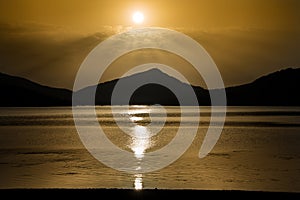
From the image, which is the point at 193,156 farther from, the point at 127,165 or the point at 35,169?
the point at 35,169

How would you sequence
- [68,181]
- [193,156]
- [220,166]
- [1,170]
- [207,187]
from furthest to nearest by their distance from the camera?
[193,156] → [220,166] → [1,170] → [68,181] → [207,187]

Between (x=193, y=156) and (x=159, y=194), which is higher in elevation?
(x=193, y=156)

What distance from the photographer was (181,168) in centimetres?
4050

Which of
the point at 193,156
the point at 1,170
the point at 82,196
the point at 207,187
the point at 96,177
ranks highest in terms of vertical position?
the point at 193,156

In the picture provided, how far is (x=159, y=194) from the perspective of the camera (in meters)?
21.5

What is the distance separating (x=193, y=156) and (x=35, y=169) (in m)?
18.5

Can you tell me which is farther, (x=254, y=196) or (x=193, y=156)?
(x=193, y=156)

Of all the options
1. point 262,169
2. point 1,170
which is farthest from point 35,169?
point 262,169

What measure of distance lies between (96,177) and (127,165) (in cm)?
817

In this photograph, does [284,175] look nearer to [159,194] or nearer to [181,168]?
[181,168]

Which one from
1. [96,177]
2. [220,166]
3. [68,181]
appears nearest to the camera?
[68,181]

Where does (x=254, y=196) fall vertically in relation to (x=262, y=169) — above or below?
below

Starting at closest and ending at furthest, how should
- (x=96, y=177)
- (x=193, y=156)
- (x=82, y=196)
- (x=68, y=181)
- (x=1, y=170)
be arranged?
(x=82, y=196) → (x=68, y=181) → (x=96, y=177) → (x=1, y=170) → (x=193, y=156)

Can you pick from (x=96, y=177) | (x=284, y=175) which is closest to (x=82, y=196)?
(x=96, y=177)
